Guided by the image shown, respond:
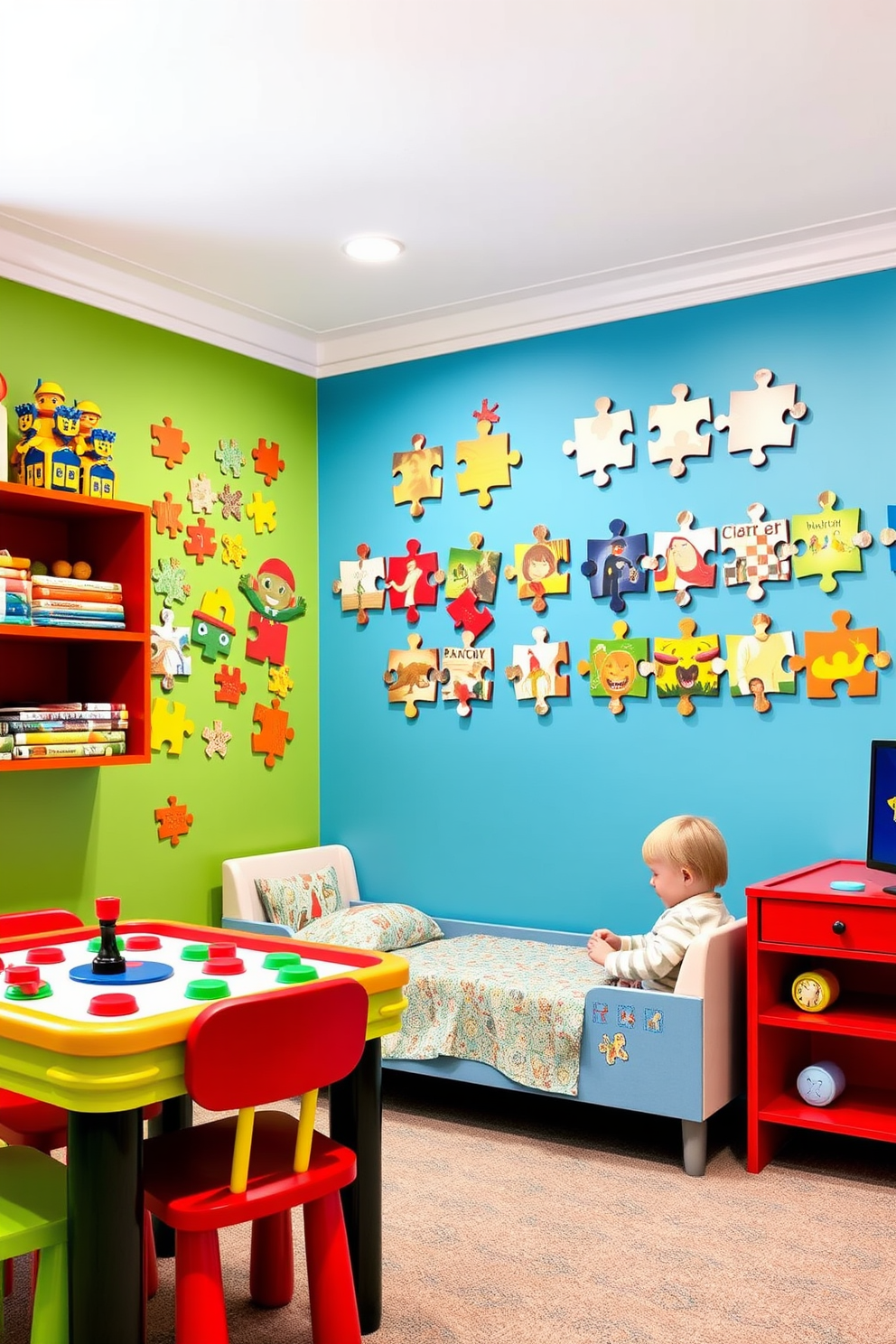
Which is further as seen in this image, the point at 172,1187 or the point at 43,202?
Answer: the point at 43,202

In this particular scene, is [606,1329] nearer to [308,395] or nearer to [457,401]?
[457,401]

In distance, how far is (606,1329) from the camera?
2.36 meters

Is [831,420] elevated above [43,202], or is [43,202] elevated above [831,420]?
[43,202]

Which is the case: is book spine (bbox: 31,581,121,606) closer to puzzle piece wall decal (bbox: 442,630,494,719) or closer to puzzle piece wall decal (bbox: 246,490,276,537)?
puzzle piece wall decal (bbox: 246,490,276,537)

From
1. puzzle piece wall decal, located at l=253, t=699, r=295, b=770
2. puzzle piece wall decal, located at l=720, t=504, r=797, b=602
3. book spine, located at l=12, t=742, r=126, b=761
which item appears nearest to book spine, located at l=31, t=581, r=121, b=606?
book spine, located at l=12, t=742, r=126, b=761

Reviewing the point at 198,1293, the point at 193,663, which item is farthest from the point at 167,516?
the point at 198,1293

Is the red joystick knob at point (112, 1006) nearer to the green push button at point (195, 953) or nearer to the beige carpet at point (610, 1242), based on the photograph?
the green push button at point (195, 953)

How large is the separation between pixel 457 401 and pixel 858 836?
6.79 ft

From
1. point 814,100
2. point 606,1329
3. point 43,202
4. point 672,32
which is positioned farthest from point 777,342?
point 606,1329

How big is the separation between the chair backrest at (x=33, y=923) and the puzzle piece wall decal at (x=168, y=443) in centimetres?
177

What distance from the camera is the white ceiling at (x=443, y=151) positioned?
8.37ft

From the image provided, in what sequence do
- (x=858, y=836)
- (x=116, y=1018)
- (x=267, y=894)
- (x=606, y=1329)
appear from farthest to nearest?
(x=267, y=894) → (x=858, y=836) → (x=606, y=1329) → (x=116, y=1018)

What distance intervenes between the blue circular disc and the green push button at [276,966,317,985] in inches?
8.4

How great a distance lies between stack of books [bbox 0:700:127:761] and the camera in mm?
3305
